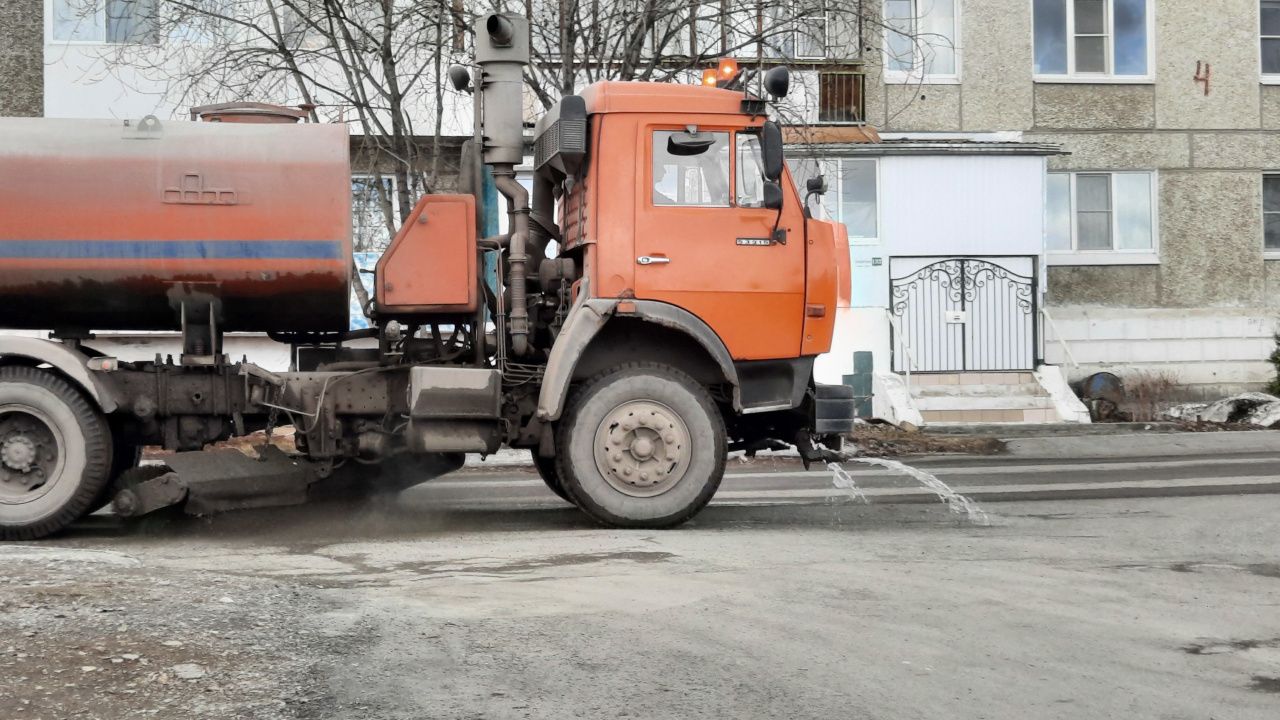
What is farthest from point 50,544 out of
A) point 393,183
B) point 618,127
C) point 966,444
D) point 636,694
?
point 966,444

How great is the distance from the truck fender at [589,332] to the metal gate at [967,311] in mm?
12825

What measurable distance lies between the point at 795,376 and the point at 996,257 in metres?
13.3

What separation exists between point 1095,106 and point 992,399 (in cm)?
672

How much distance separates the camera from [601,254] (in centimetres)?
895

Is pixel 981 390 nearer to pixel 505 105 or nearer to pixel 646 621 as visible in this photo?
pixel 505 105

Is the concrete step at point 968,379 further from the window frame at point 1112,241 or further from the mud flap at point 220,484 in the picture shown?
the mud flap at point 220,484

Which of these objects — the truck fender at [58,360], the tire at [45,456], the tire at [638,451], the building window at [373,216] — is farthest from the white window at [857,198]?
the tire at [45,456]

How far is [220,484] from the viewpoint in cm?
889

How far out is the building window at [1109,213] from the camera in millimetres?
23703

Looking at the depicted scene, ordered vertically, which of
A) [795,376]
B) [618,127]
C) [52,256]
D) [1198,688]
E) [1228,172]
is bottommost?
[1198,688]

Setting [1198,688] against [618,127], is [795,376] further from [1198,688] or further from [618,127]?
[1198,688]

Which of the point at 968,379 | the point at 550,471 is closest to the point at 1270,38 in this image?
the point at 968,379

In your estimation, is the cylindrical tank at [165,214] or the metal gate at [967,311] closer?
the cylindrical tank at [165,214]

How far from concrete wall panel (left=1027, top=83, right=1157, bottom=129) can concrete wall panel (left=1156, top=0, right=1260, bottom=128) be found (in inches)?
11.7
